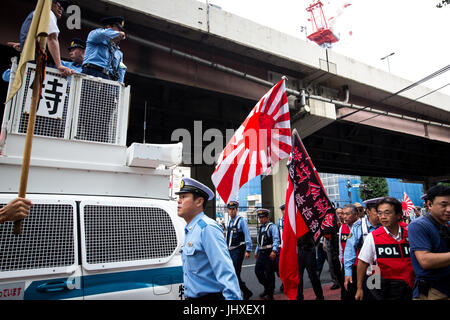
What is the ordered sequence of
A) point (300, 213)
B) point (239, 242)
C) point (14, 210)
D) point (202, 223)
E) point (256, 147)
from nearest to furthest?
point (14, 210)
point (202, 223)
point (256, 147)
point (300, 213)
point (239, 242)

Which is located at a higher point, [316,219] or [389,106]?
[389,106]

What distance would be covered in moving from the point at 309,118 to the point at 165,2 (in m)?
6.69

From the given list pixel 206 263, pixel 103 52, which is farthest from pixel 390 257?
pixel 103 52

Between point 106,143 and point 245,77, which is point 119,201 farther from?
point 245,77

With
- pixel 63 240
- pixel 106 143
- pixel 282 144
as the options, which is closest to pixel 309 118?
pixel 282 144

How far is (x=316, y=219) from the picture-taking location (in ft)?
12.8

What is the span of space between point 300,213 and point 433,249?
1.66 metres

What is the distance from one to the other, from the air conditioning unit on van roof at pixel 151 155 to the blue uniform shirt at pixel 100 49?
161 centimetres

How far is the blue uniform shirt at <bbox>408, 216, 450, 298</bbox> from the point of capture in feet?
7.52

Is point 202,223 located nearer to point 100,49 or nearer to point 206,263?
point 206,263

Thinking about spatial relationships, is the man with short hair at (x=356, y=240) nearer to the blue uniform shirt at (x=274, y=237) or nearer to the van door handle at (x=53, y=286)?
the blue uniform shirt at (x=274, y=237)

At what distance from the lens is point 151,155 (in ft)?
9.90

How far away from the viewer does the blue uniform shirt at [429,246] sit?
2.29m

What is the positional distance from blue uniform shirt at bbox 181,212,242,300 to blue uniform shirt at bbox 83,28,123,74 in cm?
282
